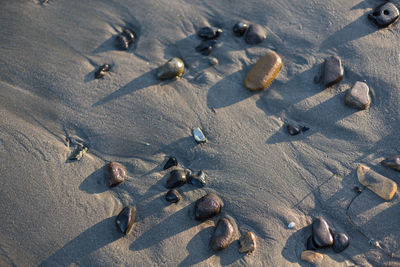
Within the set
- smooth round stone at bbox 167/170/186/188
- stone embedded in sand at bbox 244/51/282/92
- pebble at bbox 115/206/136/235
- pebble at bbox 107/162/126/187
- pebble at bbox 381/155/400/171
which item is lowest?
pebble at bbox 115/206/136/235

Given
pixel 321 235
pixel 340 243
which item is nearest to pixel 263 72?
pixel 321 235

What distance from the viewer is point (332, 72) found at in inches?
106

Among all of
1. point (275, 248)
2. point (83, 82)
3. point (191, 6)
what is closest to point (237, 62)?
point (191, 6)

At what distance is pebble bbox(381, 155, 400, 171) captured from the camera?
247cm

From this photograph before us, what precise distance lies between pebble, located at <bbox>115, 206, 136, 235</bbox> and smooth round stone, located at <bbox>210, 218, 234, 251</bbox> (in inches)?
25.0

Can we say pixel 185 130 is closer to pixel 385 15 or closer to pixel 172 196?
pixel 172 196

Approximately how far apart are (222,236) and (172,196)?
0.49 meters

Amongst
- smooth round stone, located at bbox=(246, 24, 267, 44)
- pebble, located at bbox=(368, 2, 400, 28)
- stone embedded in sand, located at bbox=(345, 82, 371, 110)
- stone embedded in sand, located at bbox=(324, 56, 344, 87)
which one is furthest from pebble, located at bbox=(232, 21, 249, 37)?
pebble, located at bbox=(368, 2, 400, 28)

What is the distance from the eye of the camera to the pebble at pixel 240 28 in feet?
9.30

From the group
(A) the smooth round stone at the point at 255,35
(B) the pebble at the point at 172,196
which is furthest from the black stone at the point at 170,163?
(A) the smooth round stone at the point at 255,35

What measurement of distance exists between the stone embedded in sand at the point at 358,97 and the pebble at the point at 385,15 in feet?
2.20

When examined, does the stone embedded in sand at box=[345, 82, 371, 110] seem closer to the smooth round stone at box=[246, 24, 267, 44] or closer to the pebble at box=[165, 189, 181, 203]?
the smooth round stone at box=[246, 24, 267, 44]

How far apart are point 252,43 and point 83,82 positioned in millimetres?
1571

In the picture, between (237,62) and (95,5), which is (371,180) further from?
(95,5)
